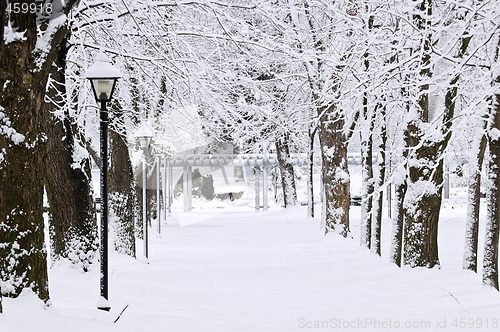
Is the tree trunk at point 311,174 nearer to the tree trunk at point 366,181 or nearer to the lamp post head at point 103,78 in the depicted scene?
the tree trunk at point 366,181

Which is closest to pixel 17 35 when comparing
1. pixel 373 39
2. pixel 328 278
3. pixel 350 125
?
pixel 373 39

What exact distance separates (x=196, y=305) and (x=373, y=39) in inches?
196

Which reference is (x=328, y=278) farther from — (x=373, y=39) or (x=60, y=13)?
(x=60, y=13)

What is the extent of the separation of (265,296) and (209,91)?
11.8ft

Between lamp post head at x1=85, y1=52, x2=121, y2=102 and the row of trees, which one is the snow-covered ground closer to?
the row of trees

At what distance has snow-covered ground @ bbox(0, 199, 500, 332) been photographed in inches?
354

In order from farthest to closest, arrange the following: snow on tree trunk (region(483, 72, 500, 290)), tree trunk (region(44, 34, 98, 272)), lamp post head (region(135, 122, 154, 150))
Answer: lamp post head (region(135, 122, 154, 150)) → tree trunk (region(44, 34, 98, 272)) → snow on tree trunk (region(483, 72, 500, 290))

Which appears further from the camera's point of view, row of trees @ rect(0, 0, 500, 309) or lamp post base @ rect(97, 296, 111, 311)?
lamp post base @ rect(97, 296, 111, 311)

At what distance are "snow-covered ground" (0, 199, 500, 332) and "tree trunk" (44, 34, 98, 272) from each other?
13.5 inches

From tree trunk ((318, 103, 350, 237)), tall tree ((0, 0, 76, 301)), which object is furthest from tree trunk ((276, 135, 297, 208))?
tall tree ((0, 0, 76, 301))

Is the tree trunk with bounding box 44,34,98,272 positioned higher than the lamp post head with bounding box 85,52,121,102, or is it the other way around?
the lamp post head with bounding box 85,52,121,102

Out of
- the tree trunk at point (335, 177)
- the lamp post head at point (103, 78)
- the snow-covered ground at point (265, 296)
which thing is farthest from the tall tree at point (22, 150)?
the tree trunk at point (335, 177)

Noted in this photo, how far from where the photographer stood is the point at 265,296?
1252cm

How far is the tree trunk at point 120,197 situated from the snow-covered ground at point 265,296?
588mm
